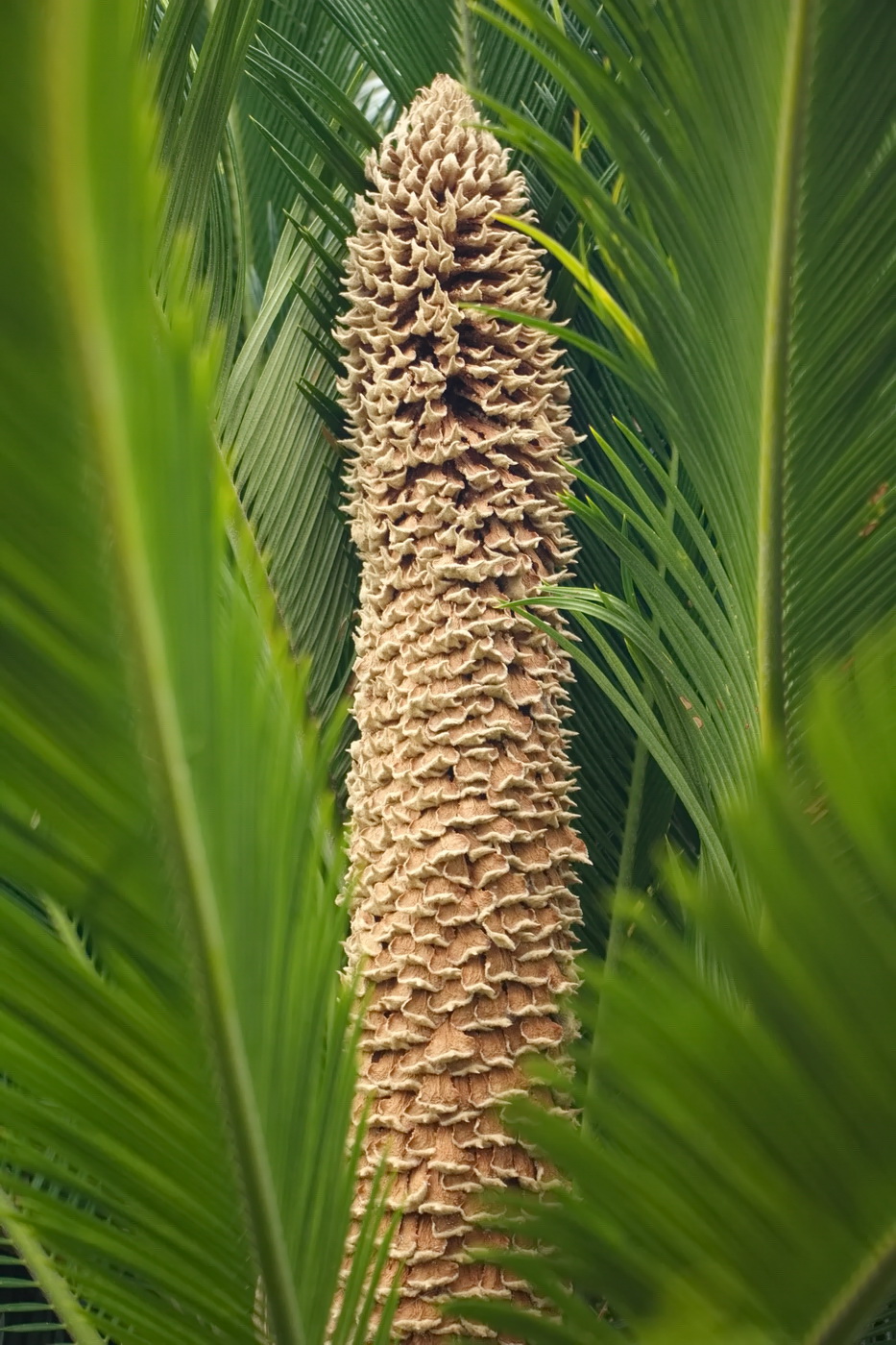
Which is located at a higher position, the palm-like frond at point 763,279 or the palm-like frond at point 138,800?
the palm-like frond at point 763,279

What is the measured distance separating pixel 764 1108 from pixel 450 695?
44 cm

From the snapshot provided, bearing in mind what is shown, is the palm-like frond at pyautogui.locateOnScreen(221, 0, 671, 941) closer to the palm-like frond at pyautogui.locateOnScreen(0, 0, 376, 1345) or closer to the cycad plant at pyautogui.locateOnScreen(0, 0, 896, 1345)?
the cycad plant at pyautogui.locateOnScreen(0, 0, 896, 1345)

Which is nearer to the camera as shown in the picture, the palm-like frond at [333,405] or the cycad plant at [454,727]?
the cycad plant at [454,727]

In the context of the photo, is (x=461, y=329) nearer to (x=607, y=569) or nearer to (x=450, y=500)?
(x=450, y=500)

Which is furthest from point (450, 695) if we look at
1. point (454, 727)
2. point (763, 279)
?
point (763, 279)

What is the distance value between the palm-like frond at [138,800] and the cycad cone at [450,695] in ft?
0.60

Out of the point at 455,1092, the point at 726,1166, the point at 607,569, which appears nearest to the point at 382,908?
the point at 455,1092

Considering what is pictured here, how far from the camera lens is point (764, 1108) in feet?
1.25

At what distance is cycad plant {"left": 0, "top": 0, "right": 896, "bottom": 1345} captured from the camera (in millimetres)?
364

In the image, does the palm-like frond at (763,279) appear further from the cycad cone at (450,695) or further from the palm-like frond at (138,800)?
the palm-like frond at (138,800)

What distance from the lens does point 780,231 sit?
58 centimetres

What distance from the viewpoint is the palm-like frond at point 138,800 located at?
13.5 inches

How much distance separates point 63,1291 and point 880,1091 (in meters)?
0.60

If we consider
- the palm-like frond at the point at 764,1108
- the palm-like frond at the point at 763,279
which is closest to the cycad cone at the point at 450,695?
the palm-like frond at the point at 763,279
